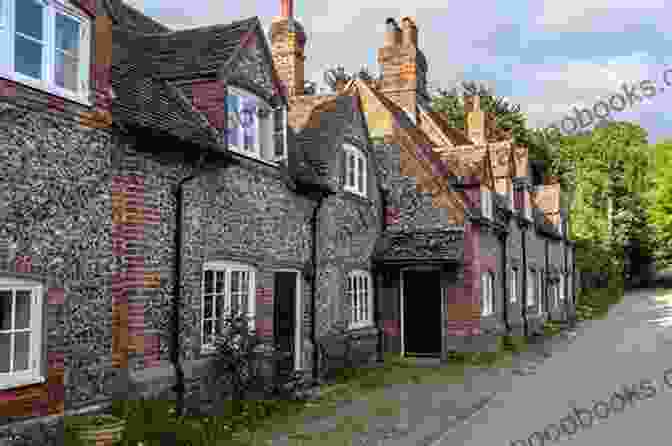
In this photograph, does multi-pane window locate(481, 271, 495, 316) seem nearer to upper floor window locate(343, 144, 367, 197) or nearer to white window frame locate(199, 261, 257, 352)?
upper floor window locate(343, 144, 367, 197)

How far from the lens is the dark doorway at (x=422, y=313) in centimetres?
1864

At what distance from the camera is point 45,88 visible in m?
7.29

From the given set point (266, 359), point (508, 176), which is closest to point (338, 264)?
point (266, 359)

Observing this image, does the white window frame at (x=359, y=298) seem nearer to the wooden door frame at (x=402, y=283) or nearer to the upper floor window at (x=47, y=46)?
the wooden door frame at (x=402, y=283)

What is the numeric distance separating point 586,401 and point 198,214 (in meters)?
7.97

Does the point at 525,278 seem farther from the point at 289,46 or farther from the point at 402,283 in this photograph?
the point at 289,46

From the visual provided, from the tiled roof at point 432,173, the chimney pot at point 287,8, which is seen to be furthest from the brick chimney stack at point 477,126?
the chimney pot at point 287,8

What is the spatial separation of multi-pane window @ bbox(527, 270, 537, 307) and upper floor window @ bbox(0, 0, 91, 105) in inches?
877

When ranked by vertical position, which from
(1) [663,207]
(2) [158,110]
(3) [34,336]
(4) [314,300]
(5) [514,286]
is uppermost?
(1) [663,207]

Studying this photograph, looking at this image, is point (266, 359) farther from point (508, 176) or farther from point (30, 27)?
point (508, 176)

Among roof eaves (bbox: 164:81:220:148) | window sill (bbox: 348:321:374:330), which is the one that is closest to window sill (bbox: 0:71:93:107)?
roof eaves (bbox: 164:81:220:148)

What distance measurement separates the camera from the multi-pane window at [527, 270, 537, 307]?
88.2 feet

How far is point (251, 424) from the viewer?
9.93m

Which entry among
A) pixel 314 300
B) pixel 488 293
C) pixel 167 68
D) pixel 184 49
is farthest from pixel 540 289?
pixel 167 68
